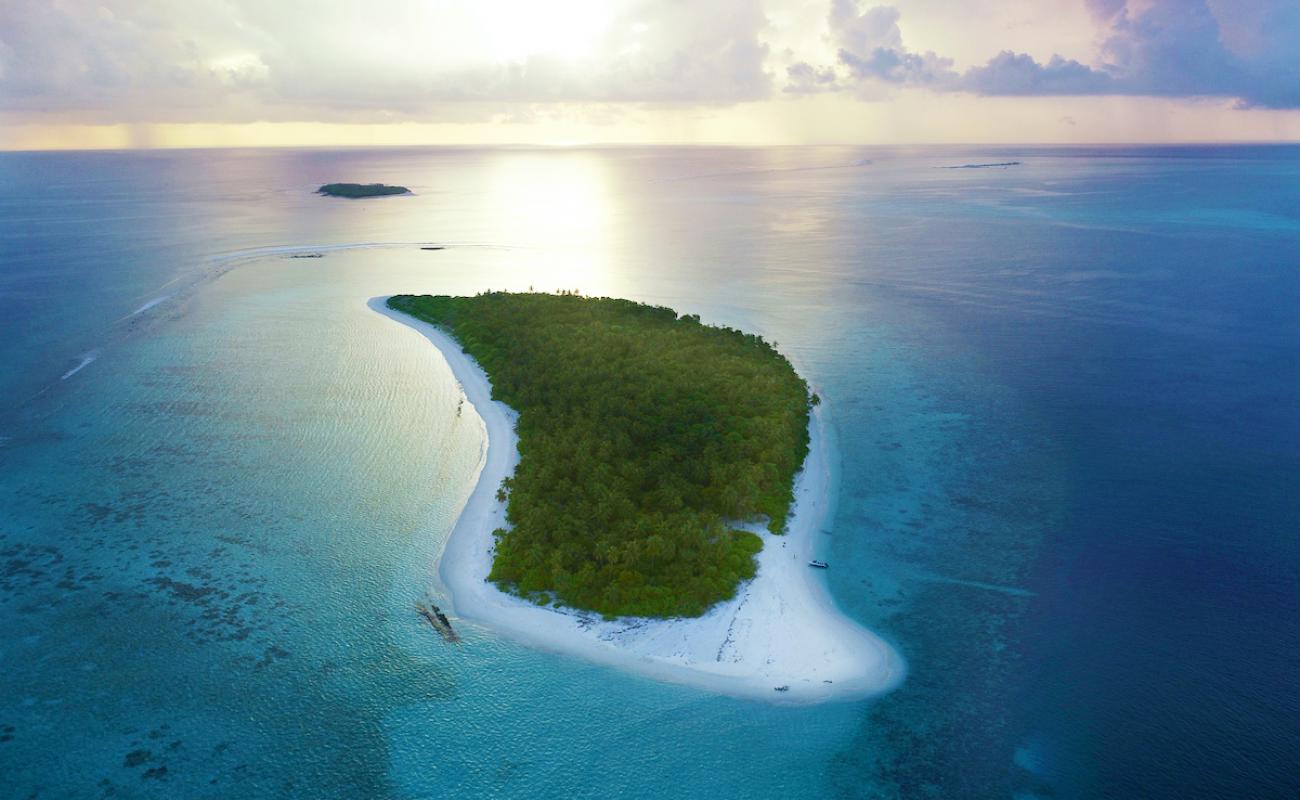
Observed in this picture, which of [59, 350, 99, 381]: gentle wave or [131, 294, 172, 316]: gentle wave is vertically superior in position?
[131, 294, 172, 316]: gentle wave

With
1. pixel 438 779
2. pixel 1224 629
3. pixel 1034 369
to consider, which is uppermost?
pixel 1034 369

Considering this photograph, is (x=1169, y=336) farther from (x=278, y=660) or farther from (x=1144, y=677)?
(x=278, y=660)

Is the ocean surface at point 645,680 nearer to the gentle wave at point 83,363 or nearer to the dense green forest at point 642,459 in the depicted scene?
the gentle wave at point 83,363

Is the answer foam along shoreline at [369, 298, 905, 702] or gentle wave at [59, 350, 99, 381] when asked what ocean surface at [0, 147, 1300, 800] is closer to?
gentle wave at [59, 350, 99, 381]

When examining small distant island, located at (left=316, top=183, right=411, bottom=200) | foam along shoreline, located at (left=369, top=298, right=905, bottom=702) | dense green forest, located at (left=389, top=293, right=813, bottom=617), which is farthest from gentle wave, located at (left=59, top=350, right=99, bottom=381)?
small distant island, located at (left=316, top=183, right=411, bottom=200)

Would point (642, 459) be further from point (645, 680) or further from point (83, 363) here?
point (83, 363)

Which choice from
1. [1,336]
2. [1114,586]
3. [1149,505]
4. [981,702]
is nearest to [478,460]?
[981,702]
